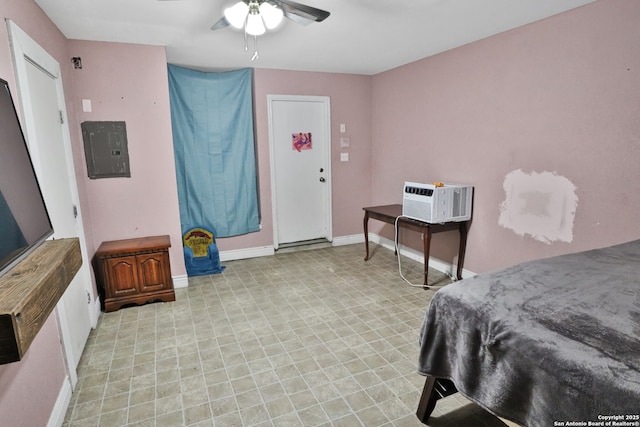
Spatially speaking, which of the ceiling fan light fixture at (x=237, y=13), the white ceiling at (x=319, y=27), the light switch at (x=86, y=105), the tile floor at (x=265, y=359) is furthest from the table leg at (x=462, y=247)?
the light switch at (x=86, y=105)

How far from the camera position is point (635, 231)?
2312mm

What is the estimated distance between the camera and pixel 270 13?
2113 mm

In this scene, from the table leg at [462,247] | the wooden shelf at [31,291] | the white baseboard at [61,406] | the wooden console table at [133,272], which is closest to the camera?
the wooden shelf at [31,291]

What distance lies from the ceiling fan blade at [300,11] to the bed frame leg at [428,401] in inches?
82.4

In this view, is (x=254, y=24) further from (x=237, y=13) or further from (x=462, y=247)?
(x=462, y=247)

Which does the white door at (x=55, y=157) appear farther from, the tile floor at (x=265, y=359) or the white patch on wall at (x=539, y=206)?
the white patch on wall at (x=539, y=206)

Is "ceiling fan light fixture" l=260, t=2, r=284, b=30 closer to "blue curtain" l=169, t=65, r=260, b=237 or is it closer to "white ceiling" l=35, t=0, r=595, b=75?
"white ceiling" l=35, t=0, r=595, b=75

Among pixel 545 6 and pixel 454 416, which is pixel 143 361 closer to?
pixel 454 416

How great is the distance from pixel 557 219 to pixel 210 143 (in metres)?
3.60

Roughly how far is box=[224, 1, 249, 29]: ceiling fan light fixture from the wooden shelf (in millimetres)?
1562

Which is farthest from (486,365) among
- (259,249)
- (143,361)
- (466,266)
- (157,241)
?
(259,249)

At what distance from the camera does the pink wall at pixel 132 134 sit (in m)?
3.13

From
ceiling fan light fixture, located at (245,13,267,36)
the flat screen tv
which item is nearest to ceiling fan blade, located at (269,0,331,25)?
ceiling fan light fixture, located at (245,13,267,36)

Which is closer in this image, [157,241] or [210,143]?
[157,241]
